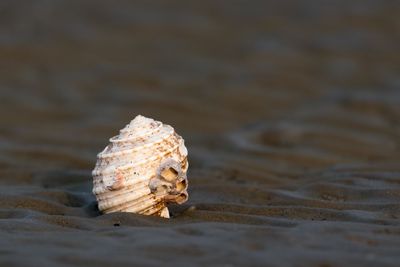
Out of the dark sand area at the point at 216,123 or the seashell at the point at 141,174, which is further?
the seashell at the point at 141,174

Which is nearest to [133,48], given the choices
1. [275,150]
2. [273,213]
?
[275,150]

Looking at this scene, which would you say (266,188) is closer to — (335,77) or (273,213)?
(273,213)

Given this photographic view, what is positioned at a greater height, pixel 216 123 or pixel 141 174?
pixel 216 123

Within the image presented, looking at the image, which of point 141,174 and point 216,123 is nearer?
point 141,174

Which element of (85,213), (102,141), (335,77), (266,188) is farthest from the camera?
(335,77)
